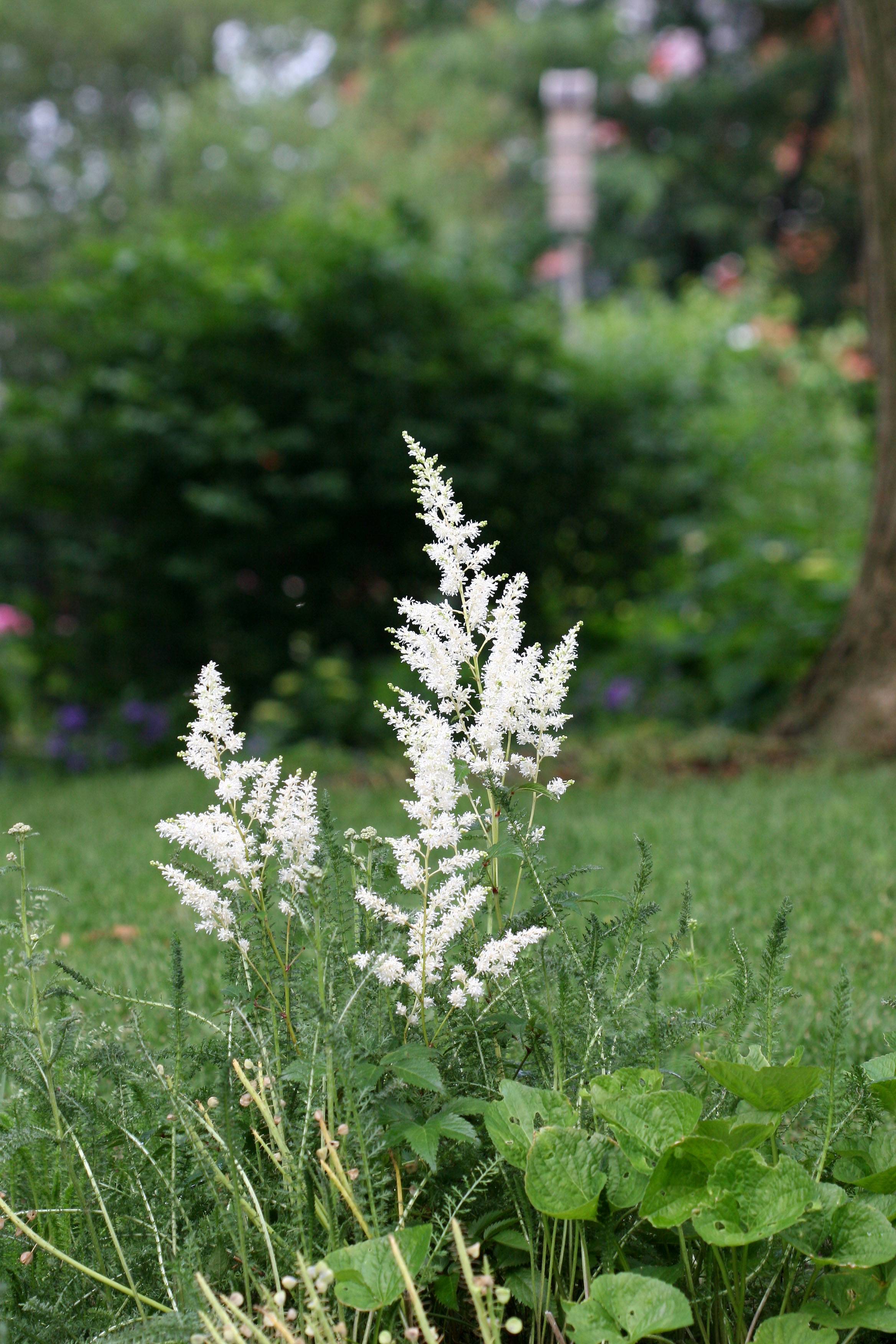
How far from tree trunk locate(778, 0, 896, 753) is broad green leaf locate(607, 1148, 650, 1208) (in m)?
3.76

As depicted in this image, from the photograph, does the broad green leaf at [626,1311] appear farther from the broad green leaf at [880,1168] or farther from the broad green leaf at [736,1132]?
the broad green leaf at [880,1168]

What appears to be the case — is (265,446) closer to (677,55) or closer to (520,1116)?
(520,1116)

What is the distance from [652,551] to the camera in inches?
281

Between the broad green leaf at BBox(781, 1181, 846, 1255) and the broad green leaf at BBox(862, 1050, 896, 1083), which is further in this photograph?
the broad green leaf at BBox(862, 1050, 896, 1083)

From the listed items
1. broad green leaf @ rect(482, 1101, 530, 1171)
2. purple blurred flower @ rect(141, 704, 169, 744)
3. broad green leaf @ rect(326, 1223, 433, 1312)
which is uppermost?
purple blurred flower @ rect(141, 704, 169, 744)

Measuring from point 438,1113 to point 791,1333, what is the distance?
15.4 inches

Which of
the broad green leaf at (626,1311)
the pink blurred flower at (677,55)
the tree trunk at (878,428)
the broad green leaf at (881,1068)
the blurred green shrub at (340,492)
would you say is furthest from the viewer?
the pink blurred flower at (677,55)

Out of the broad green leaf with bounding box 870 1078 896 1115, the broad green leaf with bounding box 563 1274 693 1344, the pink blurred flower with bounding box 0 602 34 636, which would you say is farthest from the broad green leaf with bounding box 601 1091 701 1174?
the pink blurred flower with bounding box 0 602 34 636

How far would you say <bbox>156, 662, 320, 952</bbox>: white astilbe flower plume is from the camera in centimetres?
135

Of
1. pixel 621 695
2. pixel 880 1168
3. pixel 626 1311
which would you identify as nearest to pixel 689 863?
pixel 880 1168

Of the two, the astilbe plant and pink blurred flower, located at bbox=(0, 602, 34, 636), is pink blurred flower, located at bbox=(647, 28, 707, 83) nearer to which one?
pink blurred flower, located at bbox=(0, 602, 34, 636)

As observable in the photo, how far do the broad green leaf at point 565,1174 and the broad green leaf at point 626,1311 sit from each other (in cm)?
6

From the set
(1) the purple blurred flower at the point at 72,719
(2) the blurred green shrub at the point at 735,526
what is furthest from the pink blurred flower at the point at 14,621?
(2) the blurred green shrub at the point at 735,526

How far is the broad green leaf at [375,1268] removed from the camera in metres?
1.09
